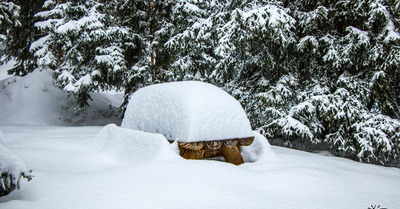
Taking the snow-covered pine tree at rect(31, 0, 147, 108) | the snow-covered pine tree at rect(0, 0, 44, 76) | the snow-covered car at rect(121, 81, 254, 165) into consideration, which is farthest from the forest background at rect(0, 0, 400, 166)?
the snow-covered car at rect(121, 81, 254, 165)

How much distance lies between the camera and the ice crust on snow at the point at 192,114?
177 inches

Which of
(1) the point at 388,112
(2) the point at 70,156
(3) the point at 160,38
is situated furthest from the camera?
(3) the point at 160,38

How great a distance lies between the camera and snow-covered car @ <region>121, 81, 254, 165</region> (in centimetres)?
449

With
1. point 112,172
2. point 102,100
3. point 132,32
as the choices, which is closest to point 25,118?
point 102,100

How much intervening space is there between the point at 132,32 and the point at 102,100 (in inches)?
224

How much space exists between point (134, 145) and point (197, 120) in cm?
113

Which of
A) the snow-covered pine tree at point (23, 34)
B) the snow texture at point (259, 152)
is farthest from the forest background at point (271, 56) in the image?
the snow texture at point (259, 152)

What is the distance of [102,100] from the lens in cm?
1672

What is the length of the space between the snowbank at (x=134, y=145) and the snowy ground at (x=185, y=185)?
81 millimetres

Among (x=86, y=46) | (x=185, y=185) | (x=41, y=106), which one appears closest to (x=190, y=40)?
(x=86, y=46)

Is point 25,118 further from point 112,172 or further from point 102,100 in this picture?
point 112,172

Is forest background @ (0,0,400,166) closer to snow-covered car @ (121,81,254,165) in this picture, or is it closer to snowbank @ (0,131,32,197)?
snow-covered car @ (121,81,254,165)

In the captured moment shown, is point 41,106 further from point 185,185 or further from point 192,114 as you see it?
point 185,185

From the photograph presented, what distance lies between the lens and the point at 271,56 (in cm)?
997
